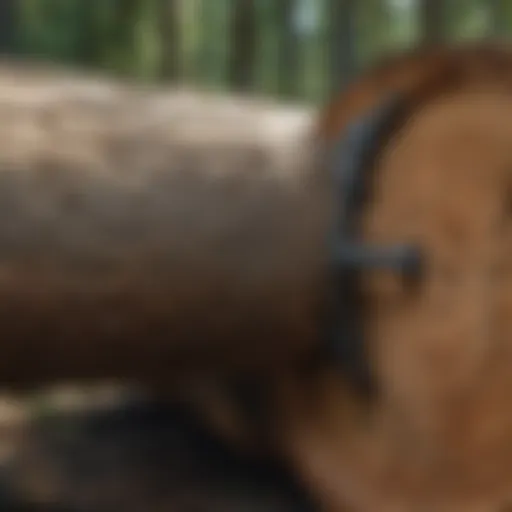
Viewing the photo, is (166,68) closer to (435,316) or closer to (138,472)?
(138,472)

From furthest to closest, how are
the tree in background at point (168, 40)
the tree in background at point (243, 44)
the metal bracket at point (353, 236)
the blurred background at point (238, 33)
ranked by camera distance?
the tree in background at point (168, 40) → the tree in background at point (243, 44) → the blurred background at point (238, 33) → the metal bracket at point (353, 236)

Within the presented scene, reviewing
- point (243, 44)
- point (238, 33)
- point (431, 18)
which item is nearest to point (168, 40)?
point (238, 33)

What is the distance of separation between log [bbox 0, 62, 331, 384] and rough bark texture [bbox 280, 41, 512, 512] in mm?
132

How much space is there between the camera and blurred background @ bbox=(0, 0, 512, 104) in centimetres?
656

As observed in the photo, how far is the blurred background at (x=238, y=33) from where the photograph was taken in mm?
6559

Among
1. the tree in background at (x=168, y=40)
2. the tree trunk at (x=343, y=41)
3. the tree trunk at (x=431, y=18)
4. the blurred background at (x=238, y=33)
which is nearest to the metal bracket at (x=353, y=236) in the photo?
the blurred background at (x=238, y=33)

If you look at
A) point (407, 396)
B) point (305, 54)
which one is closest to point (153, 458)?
point (407, 396)

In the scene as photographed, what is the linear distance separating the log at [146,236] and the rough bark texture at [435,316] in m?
0.13

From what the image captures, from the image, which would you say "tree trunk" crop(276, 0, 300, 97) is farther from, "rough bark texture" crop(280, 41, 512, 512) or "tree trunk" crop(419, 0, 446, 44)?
"rough bark texture" crop(280, 41, 512, 512)

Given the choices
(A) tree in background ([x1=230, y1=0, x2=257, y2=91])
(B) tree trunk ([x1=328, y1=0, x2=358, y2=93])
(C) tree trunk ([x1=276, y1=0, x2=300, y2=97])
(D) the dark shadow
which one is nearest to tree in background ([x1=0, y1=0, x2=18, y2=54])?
(D) the dark shadow

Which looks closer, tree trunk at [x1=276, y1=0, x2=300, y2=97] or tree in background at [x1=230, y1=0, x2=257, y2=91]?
tree in background at [x1=230, y1=0, x2=257, y2=91]

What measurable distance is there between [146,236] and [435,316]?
0.52 metres

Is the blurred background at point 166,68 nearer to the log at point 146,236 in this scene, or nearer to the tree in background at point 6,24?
the tree in background at point 6,24

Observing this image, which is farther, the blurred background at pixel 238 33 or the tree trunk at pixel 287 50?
the tree trunk at pixel 287 50
